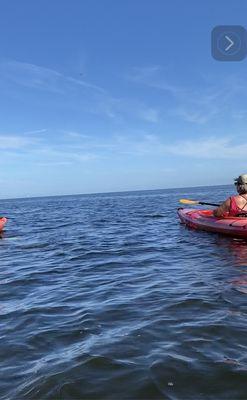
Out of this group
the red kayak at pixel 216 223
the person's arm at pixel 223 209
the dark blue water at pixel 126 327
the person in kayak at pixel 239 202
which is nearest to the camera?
the dark blue water at pixel 126 327

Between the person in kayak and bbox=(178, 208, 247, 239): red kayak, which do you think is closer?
bbox=(178, 208, 247, 239): red kayak

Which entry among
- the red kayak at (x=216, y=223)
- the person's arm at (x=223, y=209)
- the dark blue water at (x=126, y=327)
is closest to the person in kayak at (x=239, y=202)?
the person's arm at (x=223, y=209)

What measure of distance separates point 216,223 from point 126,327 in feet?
29.8

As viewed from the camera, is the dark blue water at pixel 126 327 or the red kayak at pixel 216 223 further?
the red kayak at pixel 216 223

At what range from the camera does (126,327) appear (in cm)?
538

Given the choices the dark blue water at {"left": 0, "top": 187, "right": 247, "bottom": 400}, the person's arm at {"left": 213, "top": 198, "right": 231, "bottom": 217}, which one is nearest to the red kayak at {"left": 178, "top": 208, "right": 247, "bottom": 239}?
the person's arm at {"left": 213, "top": 198, "right": 231, "bottom": 217}

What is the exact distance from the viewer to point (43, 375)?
4.13 m

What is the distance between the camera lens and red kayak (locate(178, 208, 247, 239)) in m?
12.5

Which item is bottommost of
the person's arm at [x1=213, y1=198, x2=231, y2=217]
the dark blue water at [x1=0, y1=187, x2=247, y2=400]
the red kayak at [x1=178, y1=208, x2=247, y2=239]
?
the dark blue water at [x1=0, y1=187, x2=247, y2=400]

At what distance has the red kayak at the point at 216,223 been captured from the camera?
12.5 metres

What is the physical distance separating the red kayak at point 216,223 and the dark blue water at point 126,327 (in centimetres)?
167

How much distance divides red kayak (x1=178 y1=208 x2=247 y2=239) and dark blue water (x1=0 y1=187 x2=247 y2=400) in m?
1.67

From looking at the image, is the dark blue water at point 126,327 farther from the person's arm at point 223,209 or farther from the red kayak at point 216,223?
the person's arm at point 223,209

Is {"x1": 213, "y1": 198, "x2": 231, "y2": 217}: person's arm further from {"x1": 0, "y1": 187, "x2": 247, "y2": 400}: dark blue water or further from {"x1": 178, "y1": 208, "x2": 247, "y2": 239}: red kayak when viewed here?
{"x1": 0, "y1": 187, "x2": 247, "y2": 400}: dark blue water
